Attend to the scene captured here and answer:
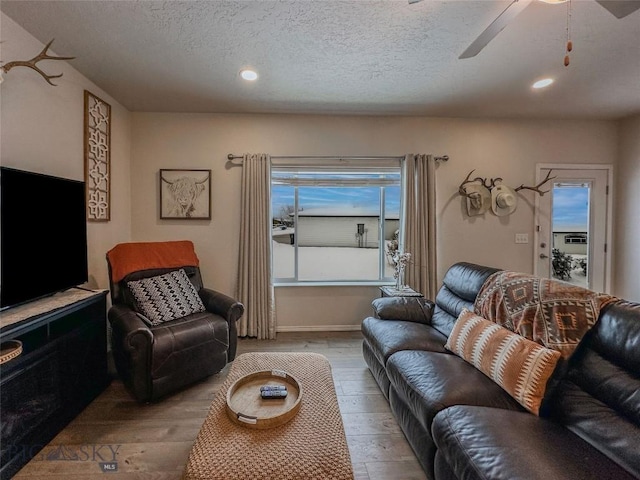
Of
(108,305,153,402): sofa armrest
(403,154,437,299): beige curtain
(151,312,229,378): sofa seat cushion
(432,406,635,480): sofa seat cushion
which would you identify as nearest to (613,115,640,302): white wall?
(403,154,437,299): beige curtain

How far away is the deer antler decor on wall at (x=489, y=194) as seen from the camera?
3578 millimetres

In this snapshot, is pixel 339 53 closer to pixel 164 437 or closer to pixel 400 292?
pixel 400 292

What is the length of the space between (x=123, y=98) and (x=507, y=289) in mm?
3894

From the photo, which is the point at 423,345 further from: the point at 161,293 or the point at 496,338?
the point at 161,293

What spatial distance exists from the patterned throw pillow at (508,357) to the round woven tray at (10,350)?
2481mm

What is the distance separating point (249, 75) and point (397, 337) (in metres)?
A: 2.50

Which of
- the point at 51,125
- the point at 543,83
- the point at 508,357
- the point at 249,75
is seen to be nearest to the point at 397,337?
the point at 508,357

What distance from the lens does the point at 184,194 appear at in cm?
345

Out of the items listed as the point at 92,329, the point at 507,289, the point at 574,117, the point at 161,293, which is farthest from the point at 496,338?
the point at 574,117

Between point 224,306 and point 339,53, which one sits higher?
point 339,53

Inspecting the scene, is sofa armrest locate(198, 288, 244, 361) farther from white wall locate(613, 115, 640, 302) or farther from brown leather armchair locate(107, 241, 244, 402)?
white wall locate(613, 115, 640, 302)

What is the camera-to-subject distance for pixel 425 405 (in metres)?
1.50

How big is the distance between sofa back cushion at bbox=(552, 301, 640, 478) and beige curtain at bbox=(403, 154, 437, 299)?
202 cm

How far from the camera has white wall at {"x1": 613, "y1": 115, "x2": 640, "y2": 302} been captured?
3.50 meters
